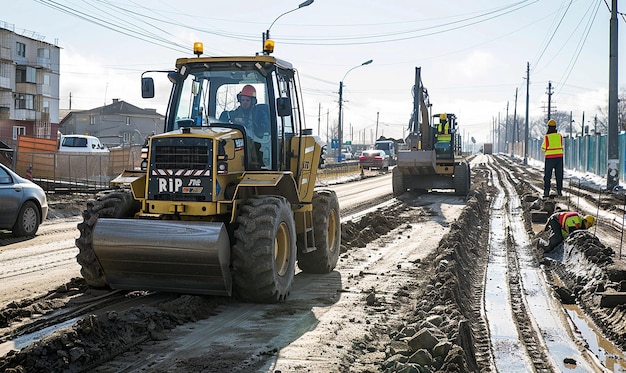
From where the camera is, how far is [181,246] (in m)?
7.64

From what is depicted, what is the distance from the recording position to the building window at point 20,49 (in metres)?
69.8

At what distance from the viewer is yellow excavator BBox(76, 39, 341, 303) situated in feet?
25.6

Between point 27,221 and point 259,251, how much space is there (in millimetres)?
7966

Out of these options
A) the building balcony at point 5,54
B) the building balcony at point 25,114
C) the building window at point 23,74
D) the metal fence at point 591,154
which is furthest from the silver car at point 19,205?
the building window at point 23,74

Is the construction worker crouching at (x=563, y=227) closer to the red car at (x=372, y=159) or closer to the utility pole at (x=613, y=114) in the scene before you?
the utility pole at (x=613, y=114)

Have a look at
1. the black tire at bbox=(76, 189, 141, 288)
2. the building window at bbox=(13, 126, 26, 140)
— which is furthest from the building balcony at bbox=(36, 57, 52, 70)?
the black tire at bbox=(76, 189, 141, 288)

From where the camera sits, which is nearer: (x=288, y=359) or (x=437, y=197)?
(x=288, y=359)

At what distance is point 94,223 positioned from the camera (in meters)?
8.13

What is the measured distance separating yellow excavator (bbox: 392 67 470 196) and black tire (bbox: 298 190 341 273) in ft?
50.5

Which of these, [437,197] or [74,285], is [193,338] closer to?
[74,285]

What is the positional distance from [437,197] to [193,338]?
20.7 meters

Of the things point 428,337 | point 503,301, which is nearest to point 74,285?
point 428,337

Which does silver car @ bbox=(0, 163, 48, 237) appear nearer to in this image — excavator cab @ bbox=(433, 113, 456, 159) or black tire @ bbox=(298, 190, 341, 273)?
black tire @ bbox=(298, 190, 341, 273)

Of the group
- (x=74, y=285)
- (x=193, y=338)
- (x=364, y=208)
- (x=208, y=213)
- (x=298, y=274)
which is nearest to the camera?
(x=193, y=338)
